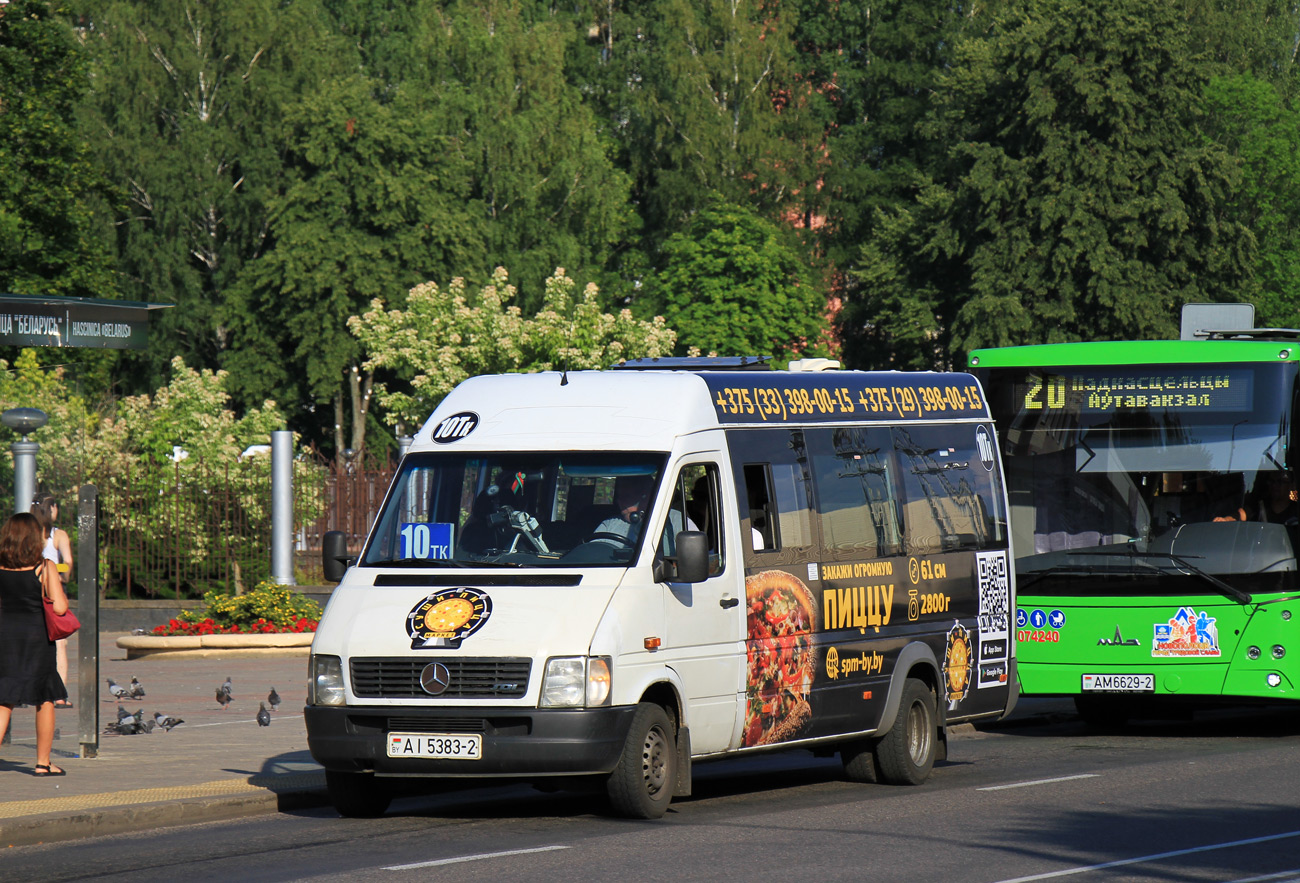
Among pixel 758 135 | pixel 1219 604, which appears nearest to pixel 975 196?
pixel 758 135

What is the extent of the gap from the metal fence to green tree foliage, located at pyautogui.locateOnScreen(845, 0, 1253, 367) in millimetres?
27540

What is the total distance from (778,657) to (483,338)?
4146 cm

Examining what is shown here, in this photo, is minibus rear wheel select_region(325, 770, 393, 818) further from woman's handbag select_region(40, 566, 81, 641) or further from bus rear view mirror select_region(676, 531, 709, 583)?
woman's handbag select_region(40, 566, 81, 641)

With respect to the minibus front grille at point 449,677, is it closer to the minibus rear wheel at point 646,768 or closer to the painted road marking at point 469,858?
the minibus rear wheel at point 646,768

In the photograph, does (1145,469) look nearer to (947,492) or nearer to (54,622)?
(947,492)

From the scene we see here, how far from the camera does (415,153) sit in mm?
60188

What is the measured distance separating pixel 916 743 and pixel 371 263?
47.9 metres

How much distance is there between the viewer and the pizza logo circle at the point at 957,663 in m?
13.9

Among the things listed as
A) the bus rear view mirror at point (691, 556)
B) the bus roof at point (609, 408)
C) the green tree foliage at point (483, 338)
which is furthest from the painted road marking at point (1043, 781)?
the green tree foliage at point (483, 338)

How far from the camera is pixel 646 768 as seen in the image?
1101 cm

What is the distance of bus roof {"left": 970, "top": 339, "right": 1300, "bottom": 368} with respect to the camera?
16719mm

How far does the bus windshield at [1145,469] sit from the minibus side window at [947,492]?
7.79ft

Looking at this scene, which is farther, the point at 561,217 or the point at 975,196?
the point at 561,217

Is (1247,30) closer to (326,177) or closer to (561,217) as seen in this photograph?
(561,217)
